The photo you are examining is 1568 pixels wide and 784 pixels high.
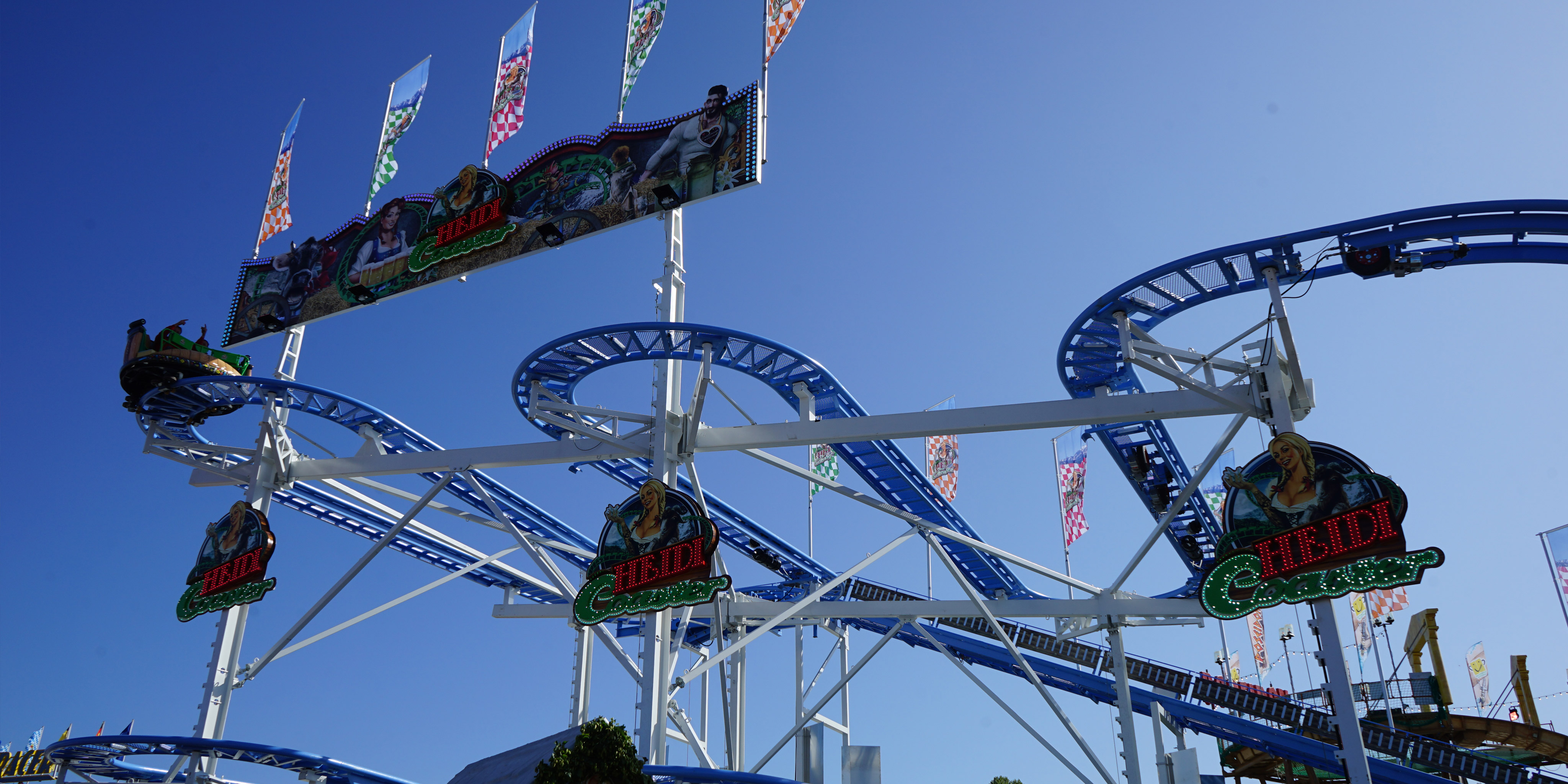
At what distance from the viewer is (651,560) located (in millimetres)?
16609

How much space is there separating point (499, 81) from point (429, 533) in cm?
1037

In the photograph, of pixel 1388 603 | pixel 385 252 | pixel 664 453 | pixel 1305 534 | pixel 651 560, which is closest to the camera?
pixel 1305 534

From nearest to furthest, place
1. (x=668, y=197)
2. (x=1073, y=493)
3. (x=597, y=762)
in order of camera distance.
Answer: (x=597, y=762) → (x=668, y=197) → (x=1073, y=493)

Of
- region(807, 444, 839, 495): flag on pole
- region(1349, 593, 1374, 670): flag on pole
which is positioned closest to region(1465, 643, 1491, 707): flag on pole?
region(1349, 593, 1374, 670): flag on pole

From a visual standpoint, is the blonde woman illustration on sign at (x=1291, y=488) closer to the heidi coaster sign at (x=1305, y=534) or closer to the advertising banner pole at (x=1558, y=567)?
the heidi coaster sign at (x=1305, y=534)

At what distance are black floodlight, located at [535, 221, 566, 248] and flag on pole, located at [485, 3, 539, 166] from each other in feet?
11.2

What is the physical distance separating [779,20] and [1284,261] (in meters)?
9.62

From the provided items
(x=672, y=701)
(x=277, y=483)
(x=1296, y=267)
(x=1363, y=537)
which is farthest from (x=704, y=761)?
(x=1296, y=267)

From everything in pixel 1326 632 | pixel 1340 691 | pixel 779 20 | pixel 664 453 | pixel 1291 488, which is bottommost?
pixel 1340 691

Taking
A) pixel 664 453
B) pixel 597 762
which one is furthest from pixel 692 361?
pixel 597 762

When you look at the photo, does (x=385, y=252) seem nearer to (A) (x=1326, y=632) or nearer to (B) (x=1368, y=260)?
(B) (x=1368, y=260)

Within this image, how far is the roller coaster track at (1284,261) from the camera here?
48.8ft

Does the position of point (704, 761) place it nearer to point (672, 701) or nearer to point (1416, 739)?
point (672, 701)

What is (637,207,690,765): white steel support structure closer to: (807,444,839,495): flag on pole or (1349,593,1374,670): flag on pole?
(807,444,839,495): flag on pole
